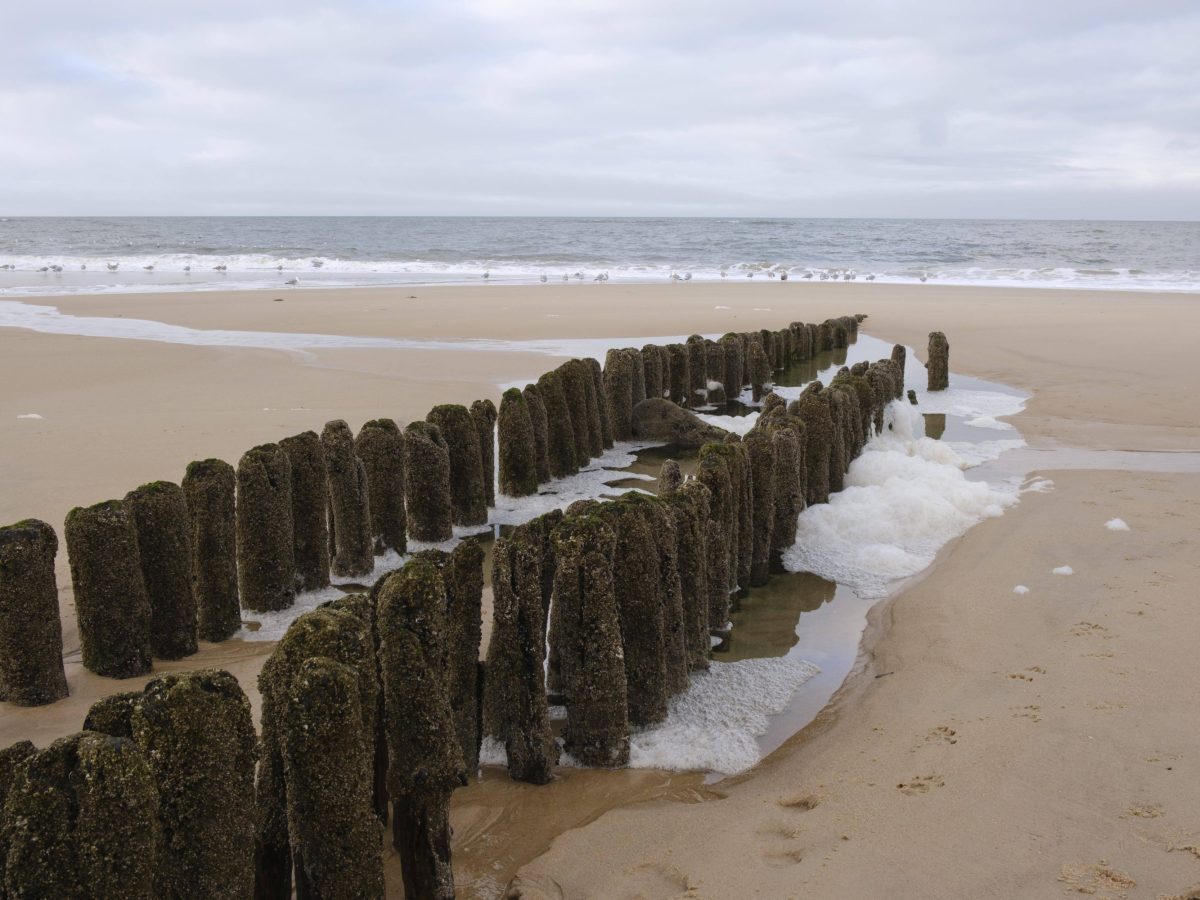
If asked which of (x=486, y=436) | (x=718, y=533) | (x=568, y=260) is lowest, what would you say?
(x=718, y=533)

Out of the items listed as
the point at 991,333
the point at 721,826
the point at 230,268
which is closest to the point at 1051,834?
the point at 721,826

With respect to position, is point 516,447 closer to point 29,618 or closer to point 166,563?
point 166,563

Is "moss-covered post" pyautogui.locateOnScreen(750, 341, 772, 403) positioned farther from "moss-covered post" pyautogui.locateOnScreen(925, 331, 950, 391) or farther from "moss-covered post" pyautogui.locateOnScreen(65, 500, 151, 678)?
"moss-covered post" pyautogui.locateOnScreen(65, 500, 151, 678)

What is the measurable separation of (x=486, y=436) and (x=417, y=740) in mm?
4320

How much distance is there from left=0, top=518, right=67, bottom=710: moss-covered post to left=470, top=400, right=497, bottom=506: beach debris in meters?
3.30

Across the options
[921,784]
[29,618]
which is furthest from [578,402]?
[921,784]

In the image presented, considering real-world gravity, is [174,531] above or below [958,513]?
above

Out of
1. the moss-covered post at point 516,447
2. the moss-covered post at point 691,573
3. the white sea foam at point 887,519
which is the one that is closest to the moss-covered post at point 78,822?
the moss-covered post at point 691,573

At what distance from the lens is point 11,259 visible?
42.1 metres

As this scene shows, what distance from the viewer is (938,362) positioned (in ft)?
41.9

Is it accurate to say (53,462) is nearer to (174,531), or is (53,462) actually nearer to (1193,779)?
(174,531)

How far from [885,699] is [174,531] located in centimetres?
360

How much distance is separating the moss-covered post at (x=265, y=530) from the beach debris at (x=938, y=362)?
10.0 metres

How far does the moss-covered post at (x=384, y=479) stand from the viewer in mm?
6027
